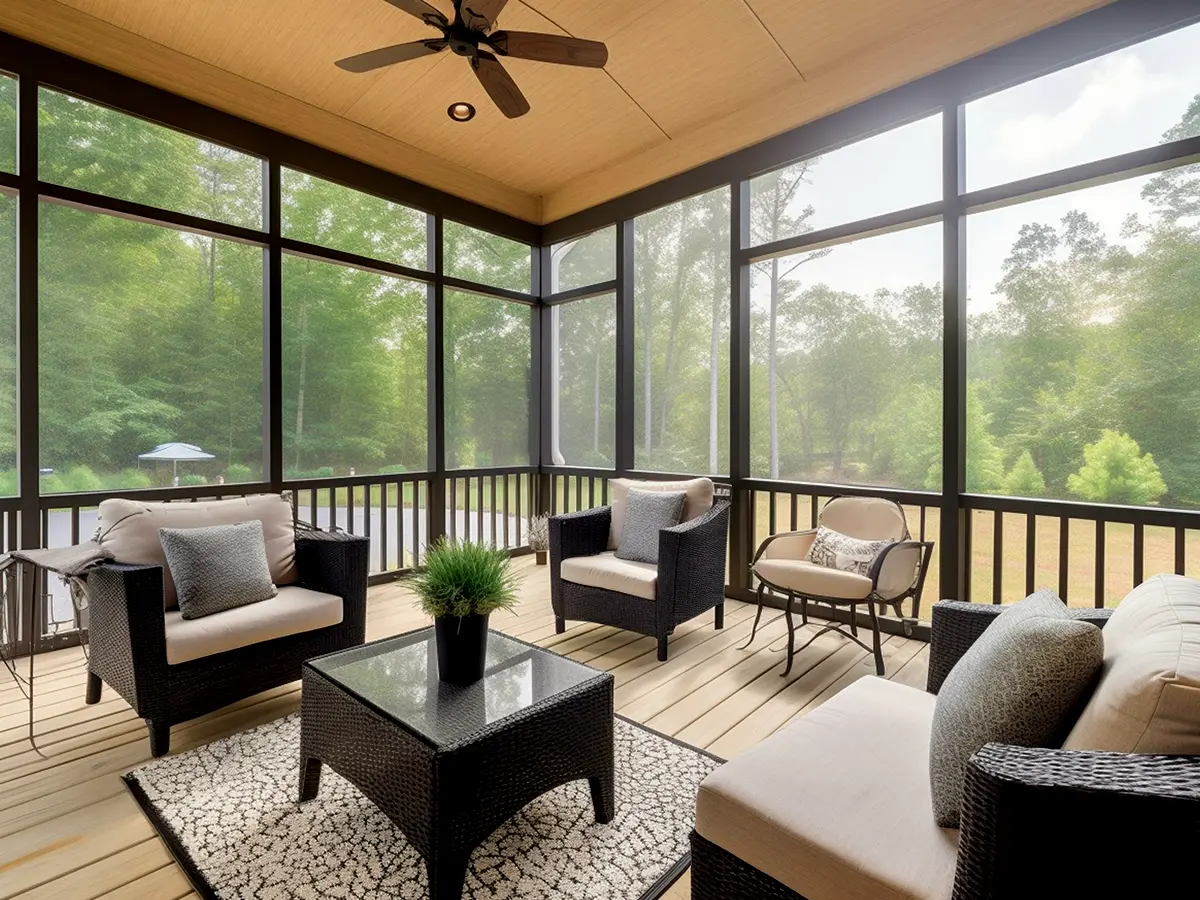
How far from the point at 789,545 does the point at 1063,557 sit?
Answer: 4.27ft

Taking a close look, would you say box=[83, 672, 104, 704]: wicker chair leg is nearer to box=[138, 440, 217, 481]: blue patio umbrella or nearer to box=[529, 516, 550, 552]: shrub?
box=[138, 440, 217, 481]: blue patio umbrella

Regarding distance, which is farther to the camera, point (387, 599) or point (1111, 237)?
point (387, 599)

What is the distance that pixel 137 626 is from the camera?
80.9 inches

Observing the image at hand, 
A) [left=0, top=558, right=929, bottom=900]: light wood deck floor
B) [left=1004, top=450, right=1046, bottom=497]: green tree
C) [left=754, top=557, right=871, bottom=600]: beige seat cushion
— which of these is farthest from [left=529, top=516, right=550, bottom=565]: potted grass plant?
[left=1004, top=450, right=1046, bottom=497]: green tree

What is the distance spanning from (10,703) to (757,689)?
10.8 ft

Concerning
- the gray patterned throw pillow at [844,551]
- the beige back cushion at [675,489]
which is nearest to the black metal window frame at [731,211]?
the gray patterned throw pillow at [844,551]

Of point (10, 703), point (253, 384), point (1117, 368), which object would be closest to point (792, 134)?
point (1117, 368)

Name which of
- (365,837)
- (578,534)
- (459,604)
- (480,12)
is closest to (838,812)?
(459,604)

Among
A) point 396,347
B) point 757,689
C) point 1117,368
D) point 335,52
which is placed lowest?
point 757,689

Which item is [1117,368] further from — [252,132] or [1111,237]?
[252,132]

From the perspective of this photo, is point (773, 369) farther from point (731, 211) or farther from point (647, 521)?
point (647, 521)

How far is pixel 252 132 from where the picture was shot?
362 cm

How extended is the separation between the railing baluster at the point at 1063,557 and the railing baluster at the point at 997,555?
0.25 metres

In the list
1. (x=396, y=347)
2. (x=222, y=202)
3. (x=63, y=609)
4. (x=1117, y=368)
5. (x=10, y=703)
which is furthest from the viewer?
(x=396, y=347)
